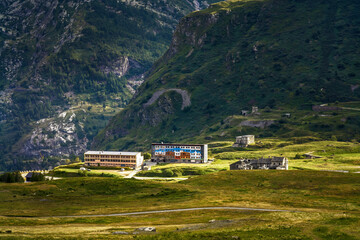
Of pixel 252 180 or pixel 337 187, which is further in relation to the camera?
pixel 252 180

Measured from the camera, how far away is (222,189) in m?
165

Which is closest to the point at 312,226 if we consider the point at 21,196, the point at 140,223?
the point at 140,223

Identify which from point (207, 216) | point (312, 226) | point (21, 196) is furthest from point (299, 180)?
point (21, 196)

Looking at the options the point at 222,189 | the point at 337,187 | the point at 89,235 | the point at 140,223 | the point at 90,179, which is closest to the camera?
the point at 89,235

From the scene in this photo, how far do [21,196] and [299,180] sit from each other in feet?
287

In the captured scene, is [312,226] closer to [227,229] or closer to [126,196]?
[227,229]

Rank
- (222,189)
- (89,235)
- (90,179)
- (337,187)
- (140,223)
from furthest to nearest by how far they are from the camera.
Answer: (90,179), (222,189), (337,187), (140,223), (89,235)

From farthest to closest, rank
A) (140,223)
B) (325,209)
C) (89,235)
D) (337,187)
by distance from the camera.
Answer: (337,187), (325,209), (140,223), (89,235)

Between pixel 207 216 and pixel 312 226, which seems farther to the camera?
pixel 207 216

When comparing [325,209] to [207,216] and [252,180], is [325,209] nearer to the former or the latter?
[207,216]

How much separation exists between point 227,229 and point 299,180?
7496cm

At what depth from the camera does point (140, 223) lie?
361ft

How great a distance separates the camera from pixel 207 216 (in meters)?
115

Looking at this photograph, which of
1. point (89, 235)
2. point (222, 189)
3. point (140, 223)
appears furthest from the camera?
point (222, 189)
